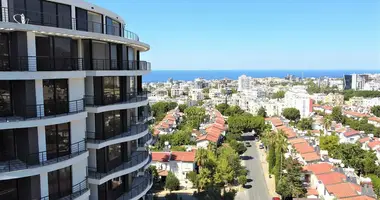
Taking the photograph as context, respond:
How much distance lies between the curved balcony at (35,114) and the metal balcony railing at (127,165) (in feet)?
12.8

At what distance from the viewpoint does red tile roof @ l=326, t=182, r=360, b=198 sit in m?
44.3

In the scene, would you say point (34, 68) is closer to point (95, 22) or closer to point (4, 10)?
point (4, 10)

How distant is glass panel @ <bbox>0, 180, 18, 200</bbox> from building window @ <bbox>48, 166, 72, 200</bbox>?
4.76 ft

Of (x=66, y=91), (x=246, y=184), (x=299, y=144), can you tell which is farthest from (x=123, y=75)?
(x=299, y=144)

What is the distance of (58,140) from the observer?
16141mm

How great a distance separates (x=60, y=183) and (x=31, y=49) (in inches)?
250

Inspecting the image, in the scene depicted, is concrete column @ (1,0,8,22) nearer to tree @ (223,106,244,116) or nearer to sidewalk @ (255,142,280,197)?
sidewalk @ (255,142,280,197)

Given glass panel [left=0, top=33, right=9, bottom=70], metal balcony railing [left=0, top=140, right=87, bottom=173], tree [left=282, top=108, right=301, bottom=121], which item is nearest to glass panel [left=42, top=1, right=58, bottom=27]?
glass panel [left=0, top=33, right=9, bottom=70]

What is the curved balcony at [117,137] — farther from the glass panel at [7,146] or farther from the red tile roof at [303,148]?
the red tile roof at [303,148]

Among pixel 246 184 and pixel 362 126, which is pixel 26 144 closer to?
pixel 246 184

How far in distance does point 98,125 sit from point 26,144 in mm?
4571

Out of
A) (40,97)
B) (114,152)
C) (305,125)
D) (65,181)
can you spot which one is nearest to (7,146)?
(40,97)

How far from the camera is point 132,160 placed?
21734 mm

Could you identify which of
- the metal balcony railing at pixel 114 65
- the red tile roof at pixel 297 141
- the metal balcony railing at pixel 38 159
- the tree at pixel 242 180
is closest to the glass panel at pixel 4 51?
the metal balcony railing at pixel 38 159
